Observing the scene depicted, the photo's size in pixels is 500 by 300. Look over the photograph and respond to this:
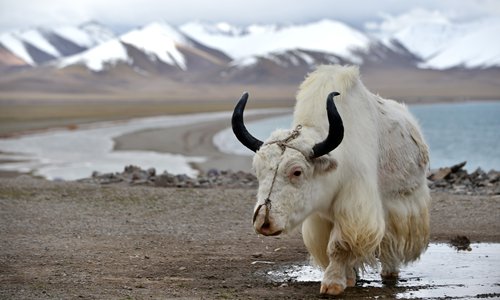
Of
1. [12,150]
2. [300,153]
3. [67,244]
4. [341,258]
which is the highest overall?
[300,153]

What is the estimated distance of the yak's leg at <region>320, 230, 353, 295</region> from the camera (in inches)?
219

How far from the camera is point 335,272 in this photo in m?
5.61

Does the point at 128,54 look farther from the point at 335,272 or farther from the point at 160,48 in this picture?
the point at 335,272

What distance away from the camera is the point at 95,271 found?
20.7 ft

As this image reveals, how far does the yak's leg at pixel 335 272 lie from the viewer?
556 centimetres

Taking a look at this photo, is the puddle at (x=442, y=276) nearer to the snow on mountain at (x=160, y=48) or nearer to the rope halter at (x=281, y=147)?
the rope halter at (x=281, y=147)

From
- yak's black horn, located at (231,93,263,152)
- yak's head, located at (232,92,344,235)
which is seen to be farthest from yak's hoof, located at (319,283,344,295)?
yak's black horn, located at (231,93,263,152)

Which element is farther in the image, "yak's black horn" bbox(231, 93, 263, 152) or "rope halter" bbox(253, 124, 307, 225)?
"yak's black horn" bbox(231, 93, 263, 152)

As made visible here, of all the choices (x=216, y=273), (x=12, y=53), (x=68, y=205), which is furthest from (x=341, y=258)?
(x=12, y=53)

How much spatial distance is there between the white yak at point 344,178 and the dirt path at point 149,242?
0.36 m

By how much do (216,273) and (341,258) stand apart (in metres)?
1.15

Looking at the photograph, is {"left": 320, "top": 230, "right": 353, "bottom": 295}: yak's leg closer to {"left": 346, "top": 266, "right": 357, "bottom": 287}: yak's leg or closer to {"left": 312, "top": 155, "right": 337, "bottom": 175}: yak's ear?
{"left": 346, "top": 266, "right": 357, "bottom": 287}: yak's leg

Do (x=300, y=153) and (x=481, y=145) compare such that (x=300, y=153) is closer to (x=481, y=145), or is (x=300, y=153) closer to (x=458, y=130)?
(x=481, y=145)

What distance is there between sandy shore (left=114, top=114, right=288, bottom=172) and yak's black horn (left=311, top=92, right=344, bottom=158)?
1410 centimetres
